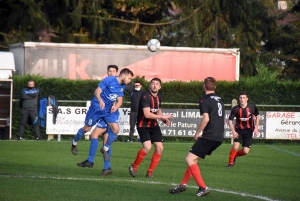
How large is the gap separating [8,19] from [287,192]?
26210mm

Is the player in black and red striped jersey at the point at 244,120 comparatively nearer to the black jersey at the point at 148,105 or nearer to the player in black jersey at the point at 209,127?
the black jersey at the point at 148,105

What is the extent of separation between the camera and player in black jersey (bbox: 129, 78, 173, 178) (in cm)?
1330

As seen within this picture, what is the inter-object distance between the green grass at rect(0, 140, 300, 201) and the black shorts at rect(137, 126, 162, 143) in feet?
2.26

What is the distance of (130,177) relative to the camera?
13.6 m

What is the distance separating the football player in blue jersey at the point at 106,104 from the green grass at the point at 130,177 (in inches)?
31.1

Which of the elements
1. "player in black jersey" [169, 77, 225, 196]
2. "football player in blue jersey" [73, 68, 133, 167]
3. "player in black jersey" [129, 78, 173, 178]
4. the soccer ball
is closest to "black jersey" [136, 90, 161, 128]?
"player in black jersey" [129, 78, 173, 178]

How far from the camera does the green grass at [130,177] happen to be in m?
11.0

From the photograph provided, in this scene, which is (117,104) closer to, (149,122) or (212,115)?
(149,122)

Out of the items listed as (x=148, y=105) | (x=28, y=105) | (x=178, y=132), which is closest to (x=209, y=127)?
(x=148, y=105)

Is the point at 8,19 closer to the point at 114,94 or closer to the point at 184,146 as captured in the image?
the point at 184,146

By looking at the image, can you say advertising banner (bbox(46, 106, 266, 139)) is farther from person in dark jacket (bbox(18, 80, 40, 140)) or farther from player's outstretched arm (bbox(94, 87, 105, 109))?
player's outstretched arm (bbox(94, 87, 105, 109))

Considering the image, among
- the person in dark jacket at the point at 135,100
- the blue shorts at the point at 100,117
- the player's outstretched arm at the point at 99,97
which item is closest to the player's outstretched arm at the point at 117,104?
the blue shorts at the point at 100,117

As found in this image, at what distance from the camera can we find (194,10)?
123 feet

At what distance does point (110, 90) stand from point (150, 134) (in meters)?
1.08
